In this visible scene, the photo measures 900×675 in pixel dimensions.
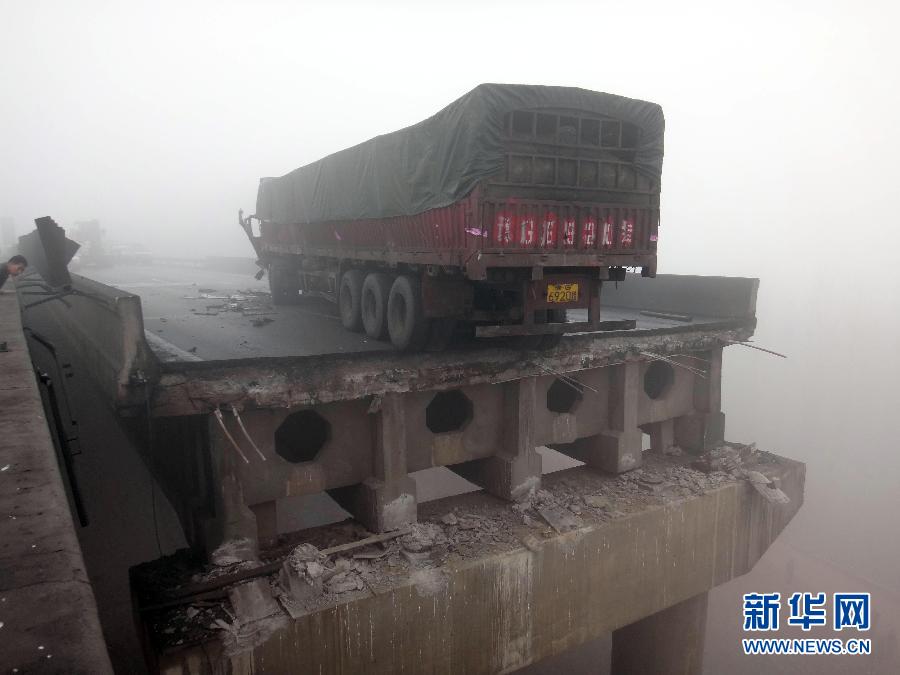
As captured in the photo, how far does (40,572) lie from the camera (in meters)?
2.79

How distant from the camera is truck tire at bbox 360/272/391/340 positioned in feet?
33.0

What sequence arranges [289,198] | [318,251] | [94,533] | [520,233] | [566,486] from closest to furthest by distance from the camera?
[520,233], [566,486], [94,533], [318,251], [289,198]

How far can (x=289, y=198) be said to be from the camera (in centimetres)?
1448

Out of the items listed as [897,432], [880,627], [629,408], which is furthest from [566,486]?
[897,432]

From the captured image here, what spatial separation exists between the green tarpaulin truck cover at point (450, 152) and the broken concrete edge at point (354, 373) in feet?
7.57

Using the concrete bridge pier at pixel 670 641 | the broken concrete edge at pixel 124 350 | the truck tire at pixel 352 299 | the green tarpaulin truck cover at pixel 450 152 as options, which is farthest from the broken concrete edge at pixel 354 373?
the concrete bridge pier at pixel 670 641

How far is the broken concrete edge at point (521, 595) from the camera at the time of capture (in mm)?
6961

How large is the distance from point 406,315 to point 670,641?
894 cm

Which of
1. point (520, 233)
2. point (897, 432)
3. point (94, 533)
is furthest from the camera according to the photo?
point (897, 432)

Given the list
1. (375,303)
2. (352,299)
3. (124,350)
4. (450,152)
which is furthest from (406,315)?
(124,350)

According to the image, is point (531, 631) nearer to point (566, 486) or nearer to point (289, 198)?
point (566, 486)

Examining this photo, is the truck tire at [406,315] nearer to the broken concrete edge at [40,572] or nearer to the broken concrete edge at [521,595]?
the broken concrete edge at [521,595]

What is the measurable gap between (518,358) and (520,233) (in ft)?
7.43

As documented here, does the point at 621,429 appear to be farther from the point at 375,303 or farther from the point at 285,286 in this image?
the point at 285,286
